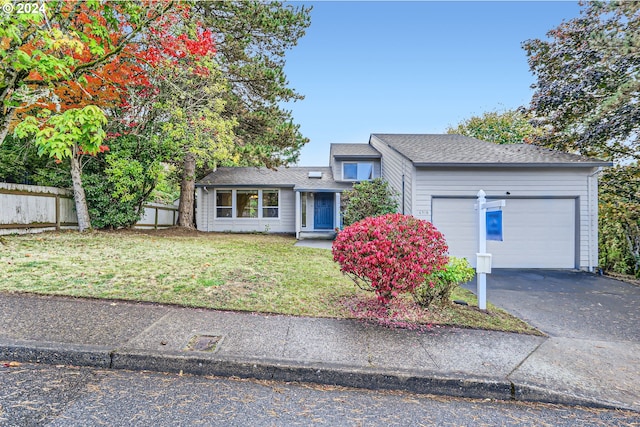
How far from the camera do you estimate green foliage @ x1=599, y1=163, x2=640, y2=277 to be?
876cm

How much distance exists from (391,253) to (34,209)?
441 inches

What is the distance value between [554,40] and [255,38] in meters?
11.2

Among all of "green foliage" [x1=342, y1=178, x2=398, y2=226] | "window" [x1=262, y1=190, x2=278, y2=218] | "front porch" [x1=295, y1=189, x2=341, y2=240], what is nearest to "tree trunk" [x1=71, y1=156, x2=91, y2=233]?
"window" [x1=262, y1=190, x2=278, y2=218]

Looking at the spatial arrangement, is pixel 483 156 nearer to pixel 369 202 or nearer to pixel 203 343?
pixel 369 202

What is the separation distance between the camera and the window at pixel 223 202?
16.5 m

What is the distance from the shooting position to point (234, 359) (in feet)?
9.26

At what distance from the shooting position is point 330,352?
3.07 metres

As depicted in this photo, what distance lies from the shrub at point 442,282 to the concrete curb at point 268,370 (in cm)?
170

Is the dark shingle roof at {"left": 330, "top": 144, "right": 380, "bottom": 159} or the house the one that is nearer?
the house

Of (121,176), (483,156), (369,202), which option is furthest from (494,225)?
(121,176)

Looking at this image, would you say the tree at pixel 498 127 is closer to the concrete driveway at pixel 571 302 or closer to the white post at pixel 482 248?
the concrete driveway at pixel 571 302

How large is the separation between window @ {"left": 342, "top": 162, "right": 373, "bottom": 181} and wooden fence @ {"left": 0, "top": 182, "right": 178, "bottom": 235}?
36.9ft

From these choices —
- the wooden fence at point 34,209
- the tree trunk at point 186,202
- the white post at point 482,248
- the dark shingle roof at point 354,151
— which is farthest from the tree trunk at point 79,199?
the white post at point 482,248

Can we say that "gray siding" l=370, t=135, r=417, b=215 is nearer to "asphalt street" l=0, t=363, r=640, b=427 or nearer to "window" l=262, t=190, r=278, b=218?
"window" l=262, t=190, r=278, b=218
